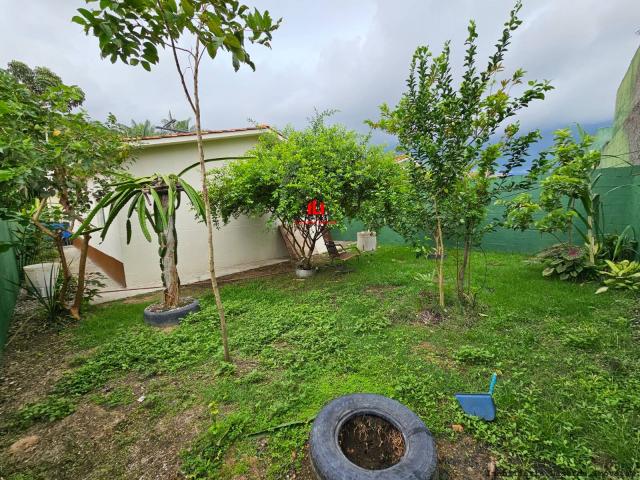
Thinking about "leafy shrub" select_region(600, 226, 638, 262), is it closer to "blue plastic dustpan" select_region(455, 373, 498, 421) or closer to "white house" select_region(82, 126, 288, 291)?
"blue plastic dustpan" select_region(455, 373, 498, 421)

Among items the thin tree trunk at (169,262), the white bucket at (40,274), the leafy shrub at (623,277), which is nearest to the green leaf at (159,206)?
the thin tree trunk at (169,262)

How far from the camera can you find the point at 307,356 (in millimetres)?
2713

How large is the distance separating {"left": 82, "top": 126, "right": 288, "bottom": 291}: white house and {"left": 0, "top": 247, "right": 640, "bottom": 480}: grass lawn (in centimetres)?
282

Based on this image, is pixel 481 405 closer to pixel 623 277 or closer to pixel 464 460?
pixel 464 460

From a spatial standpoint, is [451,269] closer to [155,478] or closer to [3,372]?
[155,478]

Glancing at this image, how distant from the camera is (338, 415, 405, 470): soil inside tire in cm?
151

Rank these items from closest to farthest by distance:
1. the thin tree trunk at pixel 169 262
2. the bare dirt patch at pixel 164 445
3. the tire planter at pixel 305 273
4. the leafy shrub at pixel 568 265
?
the bare dirt patch at pixel 164 445, the thin tree trunk at pixel 169 262, the leafy shrub at pixel 568 265, the tire planter at pixel 305 273

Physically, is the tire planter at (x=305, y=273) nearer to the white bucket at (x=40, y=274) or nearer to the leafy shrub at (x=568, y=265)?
the leafy shrub at (x=568, y=265)

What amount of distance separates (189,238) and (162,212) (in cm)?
368

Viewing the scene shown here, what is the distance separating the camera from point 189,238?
7035mm

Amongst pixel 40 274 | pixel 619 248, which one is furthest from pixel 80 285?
pixel 619 248

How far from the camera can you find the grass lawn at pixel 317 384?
65.2 inches

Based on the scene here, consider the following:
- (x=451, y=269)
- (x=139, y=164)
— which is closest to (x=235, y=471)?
(x=451, y=269)

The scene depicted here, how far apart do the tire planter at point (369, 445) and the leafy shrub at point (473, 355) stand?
108cm
